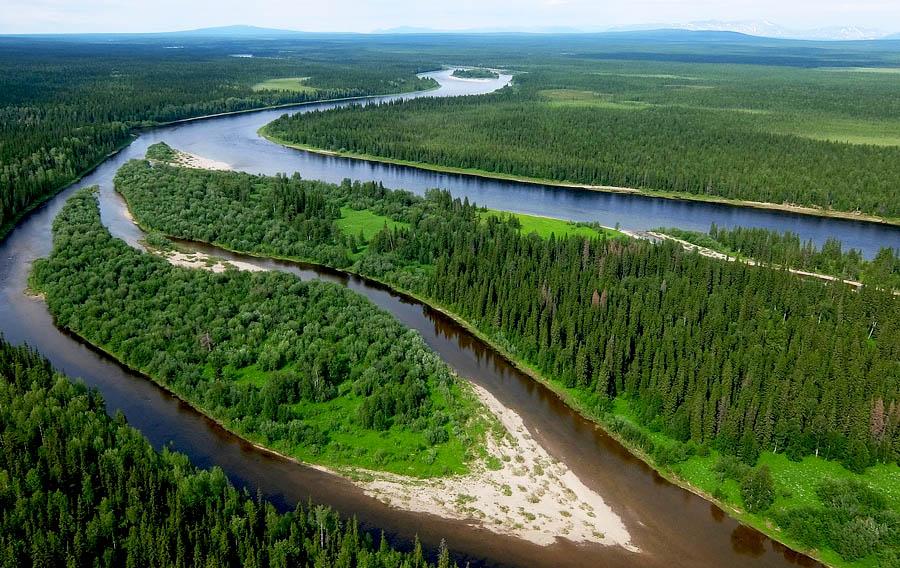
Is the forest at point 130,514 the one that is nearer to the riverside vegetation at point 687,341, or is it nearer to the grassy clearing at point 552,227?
the riverside vegetation at point 687,341

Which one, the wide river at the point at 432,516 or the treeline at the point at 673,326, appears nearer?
the wide river at the point at 432,516

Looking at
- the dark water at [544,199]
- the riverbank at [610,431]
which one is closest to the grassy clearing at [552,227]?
the dark water at [544,199]

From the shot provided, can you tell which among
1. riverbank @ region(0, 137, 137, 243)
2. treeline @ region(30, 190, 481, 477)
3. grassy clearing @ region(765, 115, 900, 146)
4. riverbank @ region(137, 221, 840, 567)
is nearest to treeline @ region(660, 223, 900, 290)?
riverbank @ region(137, 221, 840, 567)

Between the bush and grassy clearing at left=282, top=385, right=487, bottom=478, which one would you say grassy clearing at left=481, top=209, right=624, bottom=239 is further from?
the bush

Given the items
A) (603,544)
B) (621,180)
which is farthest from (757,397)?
(621,180)

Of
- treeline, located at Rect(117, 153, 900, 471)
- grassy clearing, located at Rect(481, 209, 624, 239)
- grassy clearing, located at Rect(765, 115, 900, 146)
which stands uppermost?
grassy clearing, located at Rect(765, 115, 900, 146)

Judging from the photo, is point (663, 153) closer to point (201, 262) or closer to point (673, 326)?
point (673, 326)
